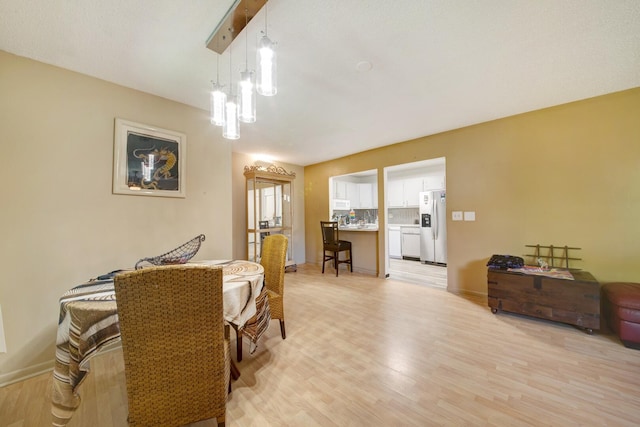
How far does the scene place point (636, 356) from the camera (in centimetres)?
184

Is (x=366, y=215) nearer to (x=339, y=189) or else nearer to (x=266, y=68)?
(x=339, y=189)

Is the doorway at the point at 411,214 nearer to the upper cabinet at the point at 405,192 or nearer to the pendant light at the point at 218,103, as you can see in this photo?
the upper cabinet at the point at 405,192

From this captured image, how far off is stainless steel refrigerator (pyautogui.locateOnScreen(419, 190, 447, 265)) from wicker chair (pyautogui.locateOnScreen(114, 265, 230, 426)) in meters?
5.20

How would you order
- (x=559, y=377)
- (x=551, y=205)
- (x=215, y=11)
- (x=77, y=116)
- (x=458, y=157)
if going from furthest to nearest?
(x=458, y=157)
(x=551, y=205)
(x=77, y=116)
(x=559, y=377)
(x=215, y=11)

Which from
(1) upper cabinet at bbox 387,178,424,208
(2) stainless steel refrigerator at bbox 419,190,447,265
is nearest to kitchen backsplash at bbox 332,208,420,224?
(1) upper cabinet at bbox 387,178,424,208

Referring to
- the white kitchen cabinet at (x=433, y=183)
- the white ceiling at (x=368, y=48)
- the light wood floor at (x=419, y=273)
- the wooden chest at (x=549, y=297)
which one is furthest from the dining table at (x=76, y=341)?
the white kitchen cabinet at (x=433, y=183)

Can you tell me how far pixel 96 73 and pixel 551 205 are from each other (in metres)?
5.02

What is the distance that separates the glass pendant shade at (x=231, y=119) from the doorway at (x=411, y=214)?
3.89 meters

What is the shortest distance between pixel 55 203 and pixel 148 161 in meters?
0.76

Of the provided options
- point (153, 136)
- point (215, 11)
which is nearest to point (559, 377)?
point (215, 11)

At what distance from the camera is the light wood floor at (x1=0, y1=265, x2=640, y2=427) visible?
1.32m

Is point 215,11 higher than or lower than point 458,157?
higher

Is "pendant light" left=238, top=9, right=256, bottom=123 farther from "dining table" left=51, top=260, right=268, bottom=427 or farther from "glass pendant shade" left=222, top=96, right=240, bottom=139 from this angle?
"dining table" left=51, top=260, right=268, bottom=427

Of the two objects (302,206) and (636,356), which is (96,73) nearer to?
(302,206)
